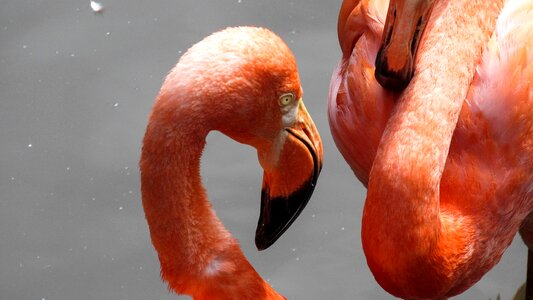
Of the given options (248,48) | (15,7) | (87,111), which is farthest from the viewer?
(15,7)

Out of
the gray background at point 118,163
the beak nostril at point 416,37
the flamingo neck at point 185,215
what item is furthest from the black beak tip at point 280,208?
the gray background at point 118,163

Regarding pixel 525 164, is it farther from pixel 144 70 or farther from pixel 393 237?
pixel 144 70

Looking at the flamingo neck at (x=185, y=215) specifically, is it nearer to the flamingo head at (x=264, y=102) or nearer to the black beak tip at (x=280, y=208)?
the flamingo head at (x=264, y=102)

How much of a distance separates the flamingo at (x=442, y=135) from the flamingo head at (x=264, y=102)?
0.27 m

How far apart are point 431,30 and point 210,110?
3.30 ft

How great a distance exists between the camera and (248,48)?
10.0 feet

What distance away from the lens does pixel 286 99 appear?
321 centimetres

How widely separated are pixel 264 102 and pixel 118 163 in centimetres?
205

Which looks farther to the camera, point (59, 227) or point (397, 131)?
point (59, 227)

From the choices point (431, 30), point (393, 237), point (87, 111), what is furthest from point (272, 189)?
point (87, 111)

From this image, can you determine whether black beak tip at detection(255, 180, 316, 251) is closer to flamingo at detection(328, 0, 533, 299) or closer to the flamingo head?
the flamingo head

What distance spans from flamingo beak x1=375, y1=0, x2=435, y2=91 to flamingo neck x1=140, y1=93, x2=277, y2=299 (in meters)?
0.71

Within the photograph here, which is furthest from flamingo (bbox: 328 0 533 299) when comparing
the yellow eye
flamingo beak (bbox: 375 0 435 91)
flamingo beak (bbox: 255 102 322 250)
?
the yellow eye

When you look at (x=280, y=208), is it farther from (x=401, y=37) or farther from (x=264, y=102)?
(x=401, y=37)
